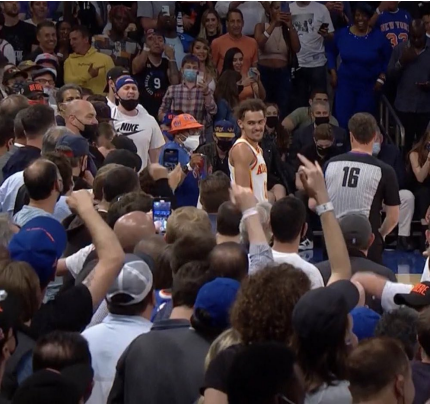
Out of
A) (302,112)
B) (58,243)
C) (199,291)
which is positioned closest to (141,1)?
(302,112)

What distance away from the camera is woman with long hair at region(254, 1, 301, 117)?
42.7 feet

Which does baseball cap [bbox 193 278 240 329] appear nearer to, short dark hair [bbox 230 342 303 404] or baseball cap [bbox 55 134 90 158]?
short dark hair [bbox 230 342 303 404]

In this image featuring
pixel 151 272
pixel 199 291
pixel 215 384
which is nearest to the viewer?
pixel 215 384

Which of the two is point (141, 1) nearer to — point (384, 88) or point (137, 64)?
point (137, 64)

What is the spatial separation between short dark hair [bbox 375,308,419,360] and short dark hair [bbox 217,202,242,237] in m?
1.47

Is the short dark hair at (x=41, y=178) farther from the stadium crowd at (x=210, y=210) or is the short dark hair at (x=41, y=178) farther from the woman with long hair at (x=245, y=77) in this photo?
the woman with long hair at (x=245, y=77)

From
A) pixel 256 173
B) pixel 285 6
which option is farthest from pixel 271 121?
pixel 256 173

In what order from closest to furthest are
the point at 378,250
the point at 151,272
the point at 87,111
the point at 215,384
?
the point at 215,384 → the point at 151,272 → the point at 378,250 → the point at 87,111

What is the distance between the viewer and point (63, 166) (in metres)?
6.04

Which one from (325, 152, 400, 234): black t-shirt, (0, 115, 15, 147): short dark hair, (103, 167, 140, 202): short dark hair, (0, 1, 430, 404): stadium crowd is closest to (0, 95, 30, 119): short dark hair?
(0, 1, 430, 404): stadium crowd

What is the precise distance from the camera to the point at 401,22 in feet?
43.4

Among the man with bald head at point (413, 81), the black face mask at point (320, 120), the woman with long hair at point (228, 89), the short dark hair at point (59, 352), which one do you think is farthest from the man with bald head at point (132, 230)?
the man with bald head at point (413, 81)

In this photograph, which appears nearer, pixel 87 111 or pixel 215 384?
pixel 215 384

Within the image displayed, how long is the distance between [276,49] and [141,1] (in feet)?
5.97
